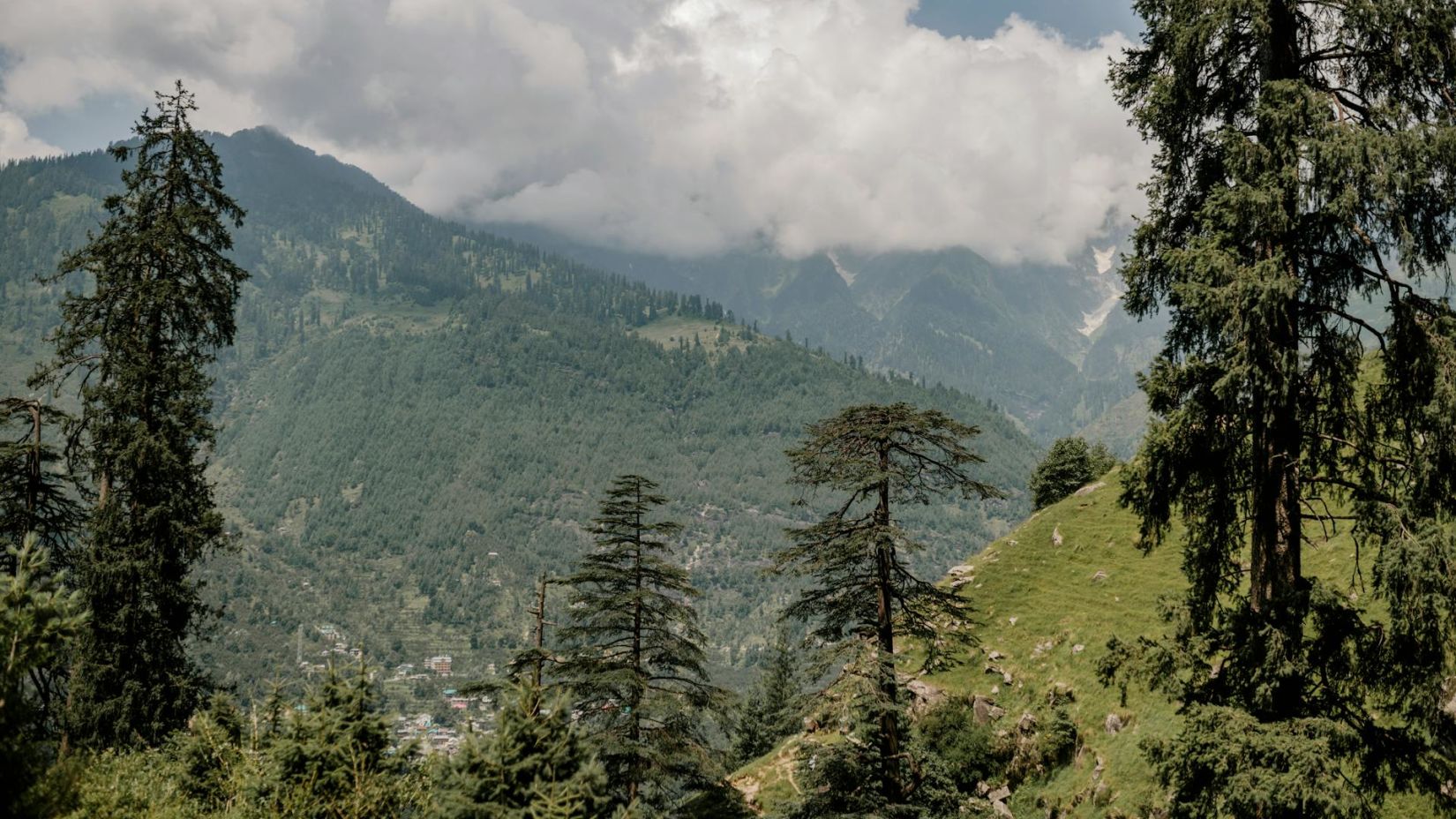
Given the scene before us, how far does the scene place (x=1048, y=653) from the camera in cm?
3322

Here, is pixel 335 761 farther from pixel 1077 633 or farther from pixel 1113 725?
pixel 1077 633

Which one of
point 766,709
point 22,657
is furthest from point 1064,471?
point 22,657

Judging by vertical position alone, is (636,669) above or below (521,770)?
below

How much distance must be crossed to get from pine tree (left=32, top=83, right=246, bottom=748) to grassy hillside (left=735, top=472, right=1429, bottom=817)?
2314cm

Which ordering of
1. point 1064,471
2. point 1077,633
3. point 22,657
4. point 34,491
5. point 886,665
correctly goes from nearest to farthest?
point 22,657 < point 886,665 < point 34,491 < point 1077,633 < point 1064,471

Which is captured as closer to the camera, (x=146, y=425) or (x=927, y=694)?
(x=146, y=425)

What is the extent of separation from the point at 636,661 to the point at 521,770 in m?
16.0

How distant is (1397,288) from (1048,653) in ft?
85.1

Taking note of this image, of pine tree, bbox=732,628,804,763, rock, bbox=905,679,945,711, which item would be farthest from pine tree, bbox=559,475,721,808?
pine tree, bbox=732,628,804,763

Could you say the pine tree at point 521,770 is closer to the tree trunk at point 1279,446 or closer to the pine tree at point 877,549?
the pine tree at point 877,549

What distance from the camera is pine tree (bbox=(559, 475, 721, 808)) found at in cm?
2502

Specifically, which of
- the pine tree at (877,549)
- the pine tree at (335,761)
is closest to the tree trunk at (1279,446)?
the pine tree at (877,549)

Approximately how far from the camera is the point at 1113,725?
2616cm

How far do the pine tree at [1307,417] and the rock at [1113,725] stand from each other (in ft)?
53.1
